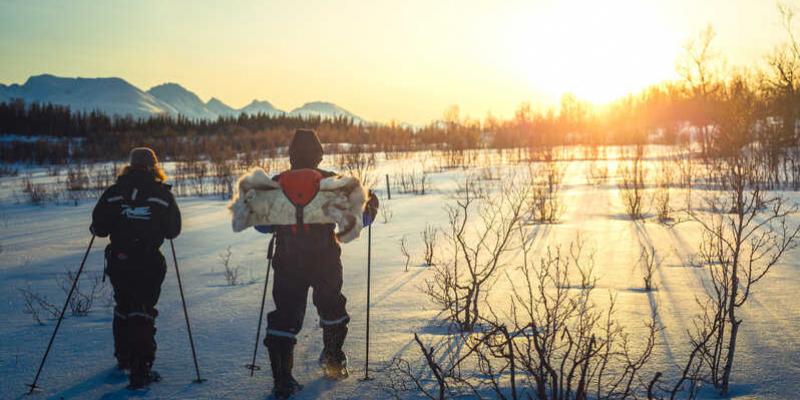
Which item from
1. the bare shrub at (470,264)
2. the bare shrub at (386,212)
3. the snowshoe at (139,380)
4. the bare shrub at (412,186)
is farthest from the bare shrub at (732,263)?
the bare shrub at (412,186)

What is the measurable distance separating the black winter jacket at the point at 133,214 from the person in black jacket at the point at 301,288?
686 mm

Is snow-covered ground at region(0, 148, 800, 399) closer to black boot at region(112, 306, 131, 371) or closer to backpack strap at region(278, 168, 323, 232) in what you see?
black boot at region(112, 306, 131, 371)

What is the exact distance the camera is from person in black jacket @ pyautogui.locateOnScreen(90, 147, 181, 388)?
3.34 meters

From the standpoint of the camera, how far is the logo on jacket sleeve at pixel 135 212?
3361mm

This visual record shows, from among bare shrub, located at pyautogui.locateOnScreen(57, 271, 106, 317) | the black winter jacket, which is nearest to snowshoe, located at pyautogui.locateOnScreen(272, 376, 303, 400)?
the black winter jacket

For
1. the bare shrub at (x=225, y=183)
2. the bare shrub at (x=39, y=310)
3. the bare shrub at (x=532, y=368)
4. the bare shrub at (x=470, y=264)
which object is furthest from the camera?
the bare shrub at (x=225, y=183)

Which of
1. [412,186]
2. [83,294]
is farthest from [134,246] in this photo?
[412,186]

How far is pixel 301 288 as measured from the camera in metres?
3.24

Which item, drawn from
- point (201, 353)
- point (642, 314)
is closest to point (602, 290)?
point (642, 314)

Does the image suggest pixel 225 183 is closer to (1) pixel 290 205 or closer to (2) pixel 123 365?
(2) pixel 123 365

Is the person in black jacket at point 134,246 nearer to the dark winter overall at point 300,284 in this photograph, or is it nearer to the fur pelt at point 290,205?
the fur pelt at point 290,205

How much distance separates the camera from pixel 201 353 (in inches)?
148

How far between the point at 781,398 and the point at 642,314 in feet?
4.73

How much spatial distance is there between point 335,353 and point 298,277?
540 mm
